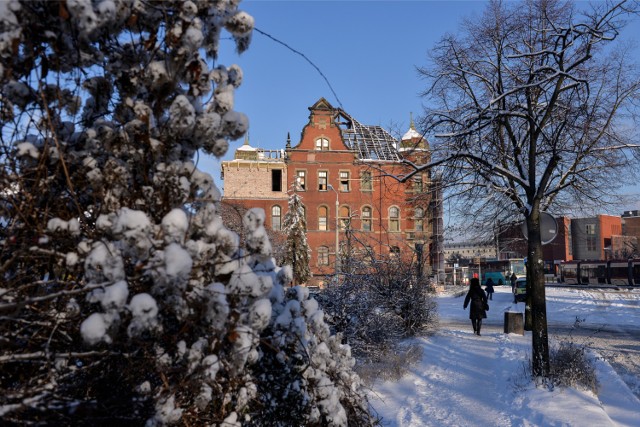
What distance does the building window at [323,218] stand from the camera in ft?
158

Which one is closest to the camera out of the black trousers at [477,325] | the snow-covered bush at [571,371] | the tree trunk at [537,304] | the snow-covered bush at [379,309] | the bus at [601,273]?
the snow-covered bush at [571,371]

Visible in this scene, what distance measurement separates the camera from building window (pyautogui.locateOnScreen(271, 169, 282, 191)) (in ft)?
162

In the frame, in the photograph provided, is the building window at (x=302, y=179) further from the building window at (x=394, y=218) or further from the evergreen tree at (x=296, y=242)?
the building window at (x=394, y=218)

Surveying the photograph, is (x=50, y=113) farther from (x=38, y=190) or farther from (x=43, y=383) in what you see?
A: (x=43, y=383)

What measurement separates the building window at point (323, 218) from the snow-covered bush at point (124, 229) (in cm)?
4467

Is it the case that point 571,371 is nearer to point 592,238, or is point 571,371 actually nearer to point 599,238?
point 599,238

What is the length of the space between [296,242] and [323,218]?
397 inches

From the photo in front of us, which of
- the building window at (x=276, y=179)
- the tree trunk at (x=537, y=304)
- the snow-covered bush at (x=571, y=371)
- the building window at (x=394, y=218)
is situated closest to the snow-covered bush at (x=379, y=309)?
the tree trunk at (x=537, y=304)

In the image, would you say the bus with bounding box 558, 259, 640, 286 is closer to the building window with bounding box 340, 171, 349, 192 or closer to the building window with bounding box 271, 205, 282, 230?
the building window with bounding box 340, 171, 349, 192

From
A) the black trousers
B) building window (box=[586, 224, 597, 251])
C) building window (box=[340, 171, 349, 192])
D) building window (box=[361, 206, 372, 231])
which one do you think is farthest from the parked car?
building window (box=[586, 224, 597, 251])

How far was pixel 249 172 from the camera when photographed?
161 feet

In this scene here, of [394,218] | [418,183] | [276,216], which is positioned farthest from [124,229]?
[394,218]

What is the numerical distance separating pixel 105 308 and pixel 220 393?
1.10 metres

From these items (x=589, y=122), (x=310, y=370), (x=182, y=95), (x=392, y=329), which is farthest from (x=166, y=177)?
(x=392, y=329)
